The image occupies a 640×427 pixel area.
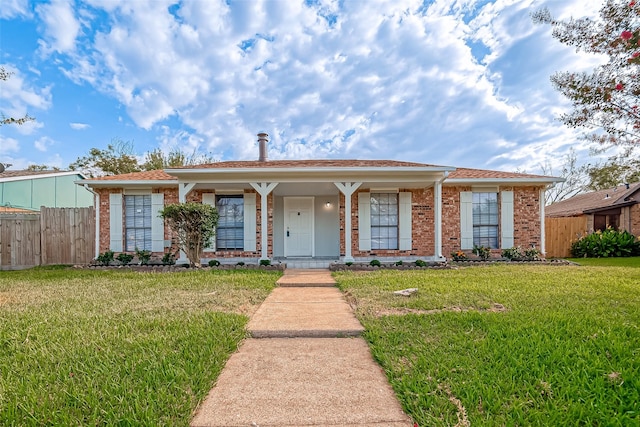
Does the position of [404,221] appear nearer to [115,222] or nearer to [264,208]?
[264,208]

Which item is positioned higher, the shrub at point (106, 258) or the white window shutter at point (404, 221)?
the white window shutter at point (404, 221)

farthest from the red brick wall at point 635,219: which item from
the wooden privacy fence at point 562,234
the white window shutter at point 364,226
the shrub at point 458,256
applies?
the white window shutter at point 364,226

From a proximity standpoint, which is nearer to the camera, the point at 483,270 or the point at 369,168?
the point at 483,270

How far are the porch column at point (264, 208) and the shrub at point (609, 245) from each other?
11.6 m

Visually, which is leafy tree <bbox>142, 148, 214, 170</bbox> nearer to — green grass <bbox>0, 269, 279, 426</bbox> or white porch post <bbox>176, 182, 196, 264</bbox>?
white porch post <bbox>176, 182, 196, 264</bbox>

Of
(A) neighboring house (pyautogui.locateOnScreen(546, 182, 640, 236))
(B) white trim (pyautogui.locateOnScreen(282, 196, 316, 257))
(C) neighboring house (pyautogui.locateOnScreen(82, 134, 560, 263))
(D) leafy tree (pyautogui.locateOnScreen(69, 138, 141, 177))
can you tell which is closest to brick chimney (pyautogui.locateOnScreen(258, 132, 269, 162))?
(C) neighboring house (pyautogui.locateOnScreen(82, 134, 560, 263))

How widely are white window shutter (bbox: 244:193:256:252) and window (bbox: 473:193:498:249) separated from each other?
6988 millimetres

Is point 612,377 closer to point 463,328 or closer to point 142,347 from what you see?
point 463,328

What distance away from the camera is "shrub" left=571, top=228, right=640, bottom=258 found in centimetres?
1127

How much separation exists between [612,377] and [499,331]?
0.93 m

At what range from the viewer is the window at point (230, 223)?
385 inches

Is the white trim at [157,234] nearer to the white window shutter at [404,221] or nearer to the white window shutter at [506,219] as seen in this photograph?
the white window shutter at [404,221]

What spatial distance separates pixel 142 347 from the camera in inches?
111

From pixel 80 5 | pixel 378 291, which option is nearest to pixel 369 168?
pixel 378 291
